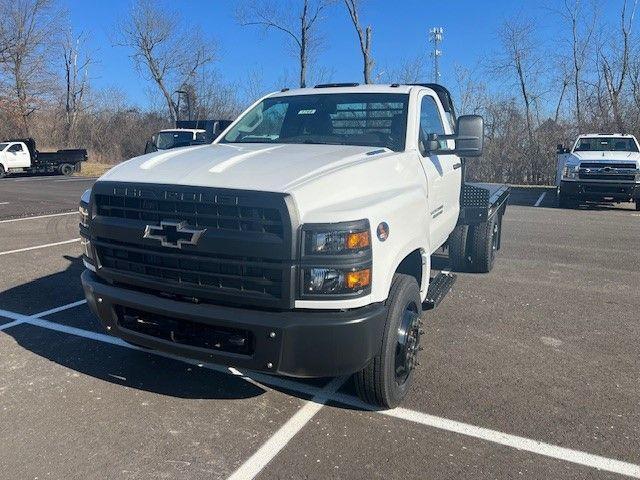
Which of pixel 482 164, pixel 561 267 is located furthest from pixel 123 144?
pixel 561 267

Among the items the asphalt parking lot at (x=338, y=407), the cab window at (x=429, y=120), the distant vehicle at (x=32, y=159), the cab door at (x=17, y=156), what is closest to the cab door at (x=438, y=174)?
the cab window at (x=429, y=120)

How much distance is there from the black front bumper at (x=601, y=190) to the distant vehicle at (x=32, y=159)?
2479 centimetres

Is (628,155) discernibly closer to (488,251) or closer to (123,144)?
(488,251)

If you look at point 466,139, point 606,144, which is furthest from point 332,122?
point 606,144

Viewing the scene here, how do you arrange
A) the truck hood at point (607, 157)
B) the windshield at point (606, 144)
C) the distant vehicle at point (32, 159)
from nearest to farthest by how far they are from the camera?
the truck hood at point (607, 157), the windshield at point (606, 144), the distant vehicle at point (32, 159)

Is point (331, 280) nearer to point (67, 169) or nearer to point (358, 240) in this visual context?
point (358, 240)

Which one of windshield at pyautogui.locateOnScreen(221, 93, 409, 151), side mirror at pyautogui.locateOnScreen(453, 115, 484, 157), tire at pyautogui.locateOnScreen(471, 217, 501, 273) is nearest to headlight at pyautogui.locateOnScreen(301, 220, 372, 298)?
windshield at pyautogui.locateOnScreen(221, 93, 409, 151)

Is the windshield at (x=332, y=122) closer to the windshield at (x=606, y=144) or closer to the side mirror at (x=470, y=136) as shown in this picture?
the side mirror at (x=470, y=136)

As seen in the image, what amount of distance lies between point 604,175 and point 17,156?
2601 cm

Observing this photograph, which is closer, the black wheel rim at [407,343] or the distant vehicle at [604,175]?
the black wheel rim at [407,343]

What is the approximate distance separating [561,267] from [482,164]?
19107 millimetres

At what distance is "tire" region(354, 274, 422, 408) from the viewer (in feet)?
10.5

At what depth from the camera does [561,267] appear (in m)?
7.71

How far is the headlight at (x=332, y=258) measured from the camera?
9.16ft
